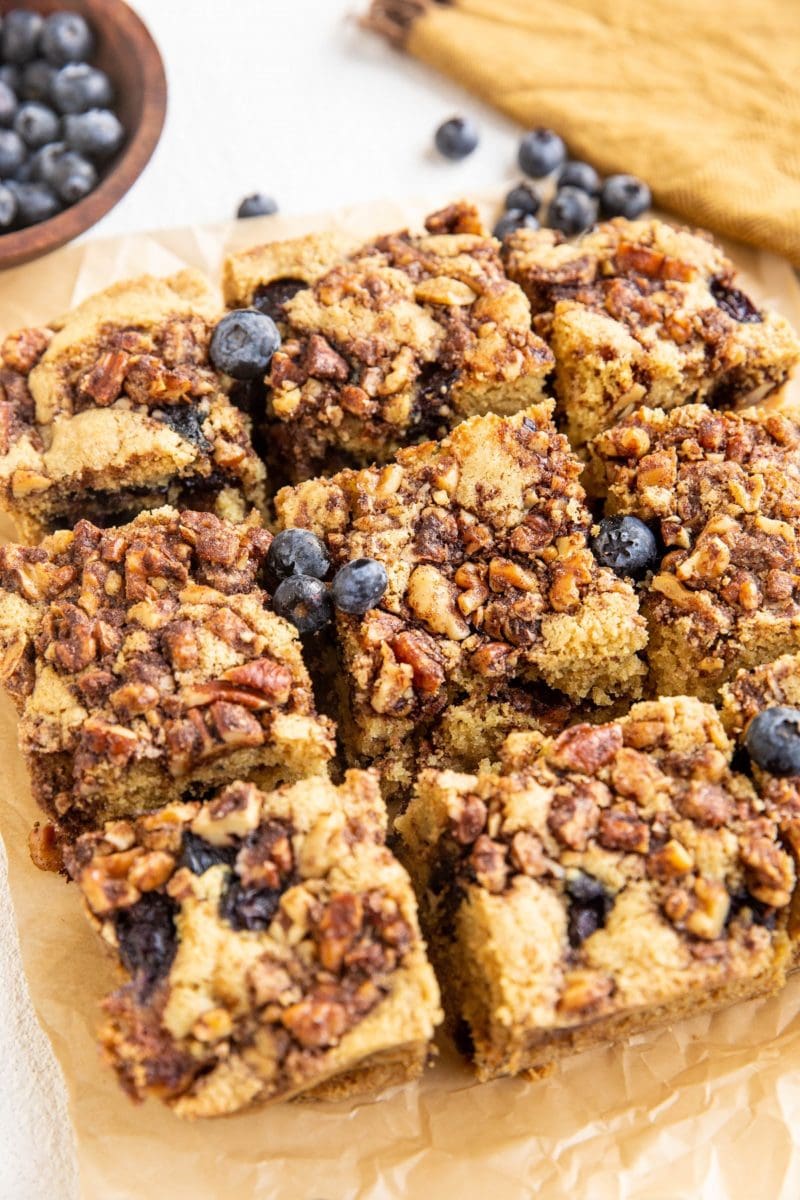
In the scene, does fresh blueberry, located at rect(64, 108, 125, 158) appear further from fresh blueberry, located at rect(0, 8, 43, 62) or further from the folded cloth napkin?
the folded cloth napkin

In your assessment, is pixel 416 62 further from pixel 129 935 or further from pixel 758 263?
pixel 129 935

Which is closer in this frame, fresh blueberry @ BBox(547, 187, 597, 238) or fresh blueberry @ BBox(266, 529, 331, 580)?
fresh blueberry @ BBox(266, 529, 331, 580)

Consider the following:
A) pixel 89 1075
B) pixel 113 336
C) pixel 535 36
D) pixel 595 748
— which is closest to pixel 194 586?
pixel 113 336

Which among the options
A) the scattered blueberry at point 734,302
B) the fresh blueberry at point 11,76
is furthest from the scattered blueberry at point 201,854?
the fresh blueberry at point 11,76

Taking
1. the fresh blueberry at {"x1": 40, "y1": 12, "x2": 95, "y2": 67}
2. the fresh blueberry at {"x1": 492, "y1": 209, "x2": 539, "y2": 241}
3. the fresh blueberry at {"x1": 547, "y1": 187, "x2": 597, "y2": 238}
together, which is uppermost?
the fresh blueberry at {"x1": 547, "y1": 187, "x2": 597, "y2": 238}

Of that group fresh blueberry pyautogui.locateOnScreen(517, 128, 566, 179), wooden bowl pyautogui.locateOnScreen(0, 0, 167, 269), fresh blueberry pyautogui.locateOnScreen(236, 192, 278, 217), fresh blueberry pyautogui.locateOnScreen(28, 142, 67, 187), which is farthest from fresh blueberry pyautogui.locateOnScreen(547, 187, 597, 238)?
fresh blueberry pyautogui.locateOnScreen(28, 142, 67, 187)

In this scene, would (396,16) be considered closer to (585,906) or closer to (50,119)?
(50,119)

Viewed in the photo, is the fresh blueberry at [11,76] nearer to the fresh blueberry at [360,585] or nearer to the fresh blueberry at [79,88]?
the fresh blueberry at [79,88]
